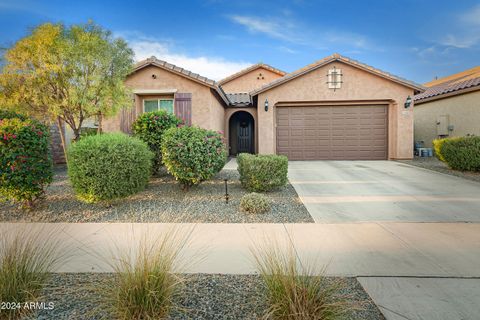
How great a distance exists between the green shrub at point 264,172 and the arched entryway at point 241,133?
1002 centimetres

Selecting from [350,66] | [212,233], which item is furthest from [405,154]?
[212,233]

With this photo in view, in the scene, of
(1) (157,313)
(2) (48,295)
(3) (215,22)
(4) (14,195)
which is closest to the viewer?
(1) (157,313)

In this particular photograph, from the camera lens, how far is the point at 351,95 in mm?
11750

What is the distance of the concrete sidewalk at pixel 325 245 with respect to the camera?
2.86 metres

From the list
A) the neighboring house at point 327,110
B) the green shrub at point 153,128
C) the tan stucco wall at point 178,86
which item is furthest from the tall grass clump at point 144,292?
the neighboring house at point 327,110

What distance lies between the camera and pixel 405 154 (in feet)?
38.9

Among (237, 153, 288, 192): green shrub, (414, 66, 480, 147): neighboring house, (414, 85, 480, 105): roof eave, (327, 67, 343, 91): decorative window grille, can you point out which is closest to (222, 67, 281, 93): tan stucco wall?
(327, 67, 343, 91): decorative window grille

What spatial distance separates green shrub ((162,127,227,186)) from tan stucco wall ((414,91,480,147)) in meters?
12.7

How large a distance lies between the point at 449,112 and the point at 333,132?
Answer: 20.8ft

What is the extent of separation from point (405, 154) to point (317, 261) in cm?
1144

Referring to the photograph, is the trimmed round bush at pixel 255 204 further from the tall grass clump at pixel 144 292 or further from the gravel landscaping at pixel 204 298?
the tall grass clump at pixel 144 292

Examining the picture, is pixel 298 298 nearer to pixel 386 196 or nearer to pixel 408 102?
pixel 386 196

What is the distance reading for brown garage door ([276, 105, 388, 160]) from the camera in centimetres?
1210

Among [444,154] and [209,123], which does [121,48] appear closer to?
[209,123]
